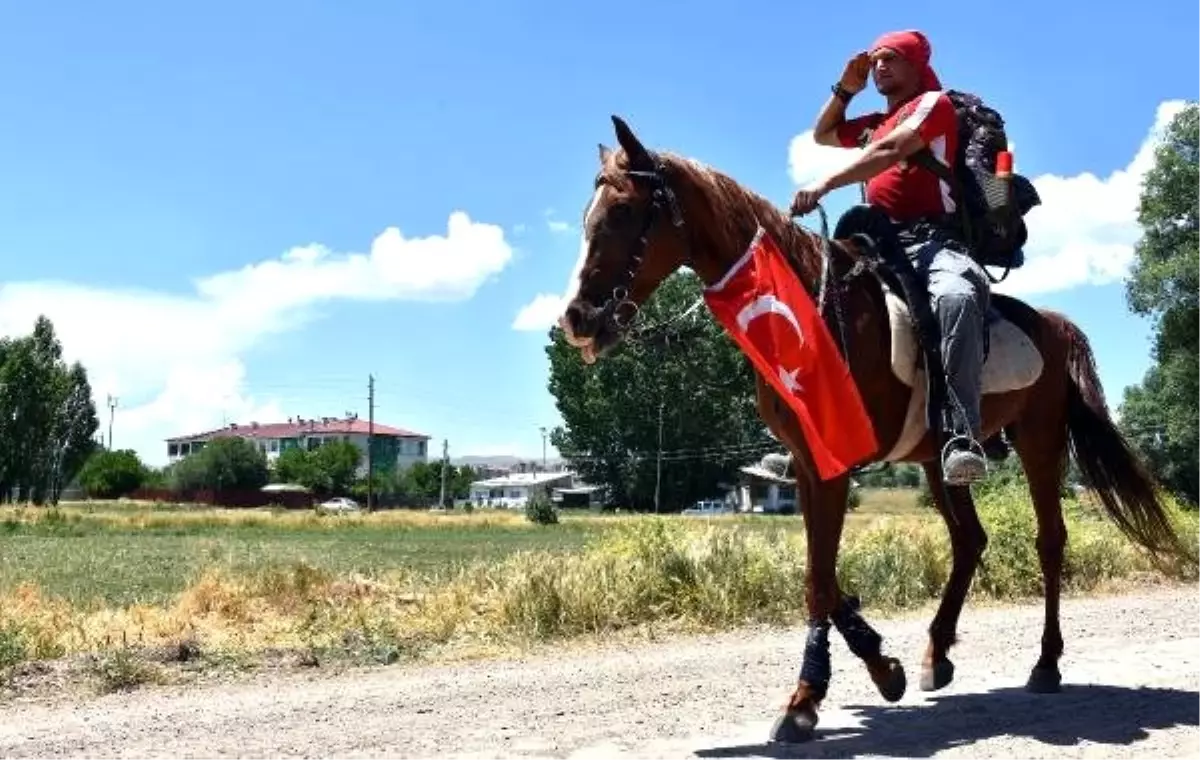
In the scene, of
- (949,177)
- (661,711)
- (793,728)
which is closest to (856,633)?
(793,728)

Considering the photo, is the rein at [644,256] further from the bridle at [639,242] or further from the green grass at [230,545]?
the green grass at [230,545]

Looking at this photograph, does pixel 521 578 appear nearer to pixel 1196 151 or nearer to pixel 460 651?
pixel 460 651

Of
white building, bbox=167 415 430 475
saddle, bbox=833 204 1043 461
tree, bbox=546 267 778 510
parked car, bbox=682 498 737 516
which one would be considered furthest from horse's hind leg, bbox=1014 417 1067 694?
white building, bbox=167 415 430 475

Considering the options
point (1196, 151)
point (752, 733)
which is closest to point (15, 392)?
point (1196, 151)

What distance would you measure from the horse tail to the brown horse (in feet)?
0.08

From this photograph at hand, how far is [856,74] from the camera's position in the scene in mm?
6582

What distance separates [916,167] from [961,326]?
951 millimetres

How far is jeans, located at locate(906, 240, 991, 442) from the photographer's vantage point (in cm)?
579

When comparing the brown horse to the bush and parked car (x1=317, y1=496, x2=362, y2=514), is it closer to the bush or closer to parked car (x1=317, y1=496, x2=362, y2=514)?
the bush

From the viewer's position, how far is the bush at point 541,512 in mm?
73000

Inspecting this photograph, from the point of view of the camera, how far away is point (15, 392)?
340 feet

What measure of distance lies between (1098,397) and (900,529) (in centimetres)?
753

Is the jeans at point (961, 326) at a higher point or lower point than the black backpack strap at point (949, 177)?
lower

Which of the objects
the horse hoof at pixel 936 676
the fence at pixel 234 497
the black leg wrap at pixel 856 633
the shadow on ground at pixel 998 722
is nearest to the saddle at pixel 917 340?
the black leg wrap at pixel 856 633
